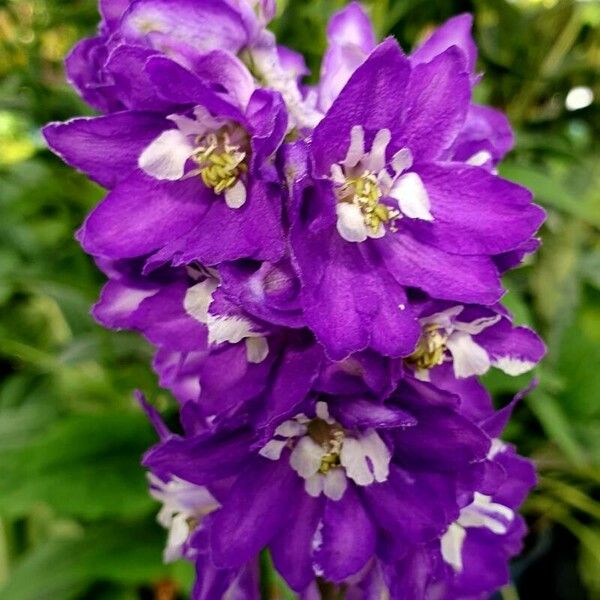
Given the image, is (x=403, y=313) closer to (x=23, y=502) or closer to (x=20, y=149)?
(x=23, y=502)

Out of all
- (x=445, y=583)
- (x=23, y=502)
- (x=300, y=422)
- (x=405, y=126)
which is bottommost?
(x=23, y=502)

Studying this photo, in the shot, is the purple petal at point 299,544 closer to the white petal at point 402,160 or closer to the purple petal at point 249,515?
the purple petal at point 249,515

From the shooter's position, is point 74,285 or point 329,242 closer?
point 329,242

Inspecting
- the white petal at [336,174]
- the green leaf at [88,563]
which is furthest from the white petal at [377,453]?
the green leaf at [88,563]

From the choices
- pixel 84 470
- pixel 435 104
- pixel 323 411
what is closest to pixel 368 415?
pixel 323 411

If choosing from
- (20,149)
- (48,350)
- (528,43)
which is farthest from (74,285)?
(20,149)

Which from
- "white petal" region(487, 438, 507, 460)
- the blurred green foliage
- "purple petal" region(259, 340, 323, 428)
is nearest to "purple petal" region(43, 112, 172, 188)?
"purple petal" region(259, 340, 323, 428)

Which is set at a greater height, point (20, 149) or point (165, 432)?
point (165, 432)
